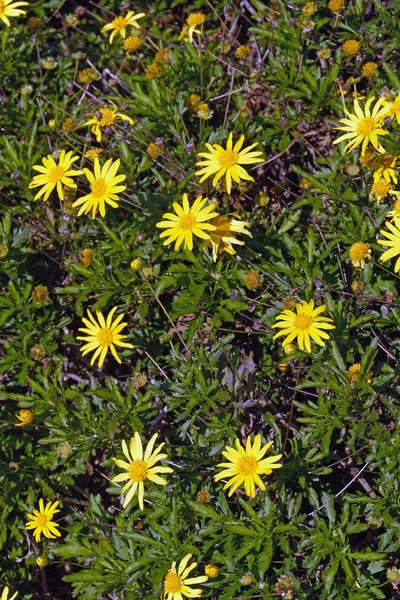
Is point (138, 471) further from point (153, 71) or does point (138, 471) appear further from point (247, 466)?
point (153, 71)

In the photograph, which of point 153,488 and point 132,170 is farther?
point 132,170

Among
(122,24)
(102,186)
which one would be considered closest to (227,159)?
(102,186)

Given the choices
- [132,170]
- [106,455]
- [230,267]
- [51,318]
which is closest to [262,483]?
[106,455]

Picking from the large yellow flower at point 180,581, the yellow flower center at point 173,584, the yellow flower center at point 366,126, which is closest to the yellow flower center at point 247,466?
the large yellow flower at point 180,581

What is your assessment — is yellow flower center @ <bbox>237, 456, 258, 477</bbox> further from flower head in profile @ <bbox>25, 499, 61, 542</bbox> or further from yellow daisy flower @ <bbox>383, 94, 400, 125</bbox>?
yellow daisy flower @ <bbox>383, 94, 400, 125</bbox>

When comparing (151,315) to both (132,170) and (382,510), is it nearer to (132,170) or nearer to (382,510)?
(132,170)

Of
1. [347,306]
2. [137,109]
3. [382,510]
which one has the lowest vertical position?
[382,510]
